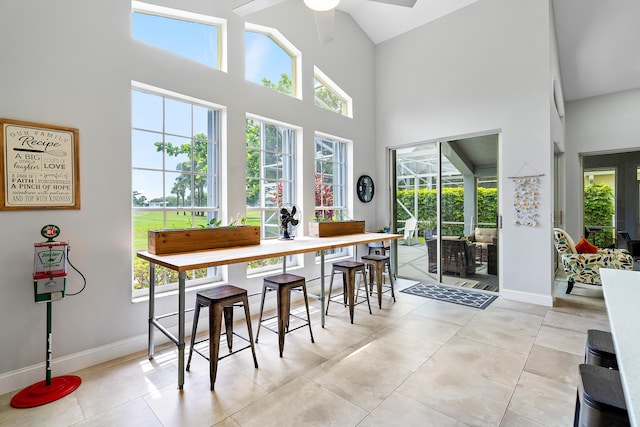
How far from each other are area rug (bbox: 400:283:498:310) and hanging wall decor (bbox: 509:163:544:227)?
3.77 feet

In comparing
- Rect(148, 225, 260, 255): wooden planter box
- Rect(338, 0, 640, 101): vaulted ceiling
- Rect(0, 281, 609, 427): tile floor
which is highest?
Rect(338, 0, 640, 101): vaulted ceiling

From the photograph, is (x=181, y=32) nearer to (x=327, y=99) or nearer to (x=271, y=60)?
(x=271, y=60)

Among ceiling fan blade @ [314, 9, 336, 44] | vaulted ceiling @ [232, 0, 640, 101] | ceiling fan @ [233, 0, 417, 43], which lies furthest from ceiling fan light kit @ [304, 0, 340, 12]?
vaulted ceiling @ [232, 0, 640, 101]

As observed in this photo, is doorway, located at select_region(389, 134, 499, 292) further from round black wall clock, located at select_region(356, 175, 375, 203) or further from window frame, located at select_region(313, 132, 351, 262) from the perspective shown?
window frame, located at select_region(313, 132, 351, 262)

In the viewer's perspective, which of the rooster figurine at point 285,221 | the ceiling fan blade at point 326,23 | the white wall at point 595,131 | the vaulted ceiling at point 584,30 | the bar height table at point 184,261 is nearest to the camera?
the bar height table at point 184,261

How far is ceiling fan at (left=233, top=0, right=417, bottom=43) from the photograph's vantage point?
8.71ft

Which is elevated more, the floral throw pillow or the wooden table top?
the wooden table top

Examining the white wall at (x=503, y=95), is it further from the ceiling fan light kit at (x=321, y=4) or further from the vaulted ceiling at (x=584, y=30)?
the ceiling fan light kit at (x=321, y=4)

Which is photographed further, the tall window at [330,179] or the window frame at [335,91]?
the tall window at [330,179]

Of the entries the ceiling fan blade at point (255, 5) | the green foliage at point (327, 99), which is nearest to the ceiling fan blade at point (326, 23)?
the ceiling fan blade at point (255, 5)

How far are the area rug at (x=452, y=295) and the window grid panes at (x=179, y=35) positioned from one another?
4.06 metres

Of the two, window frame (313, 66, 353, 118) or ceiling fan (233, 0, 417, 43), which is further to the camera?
window frame (313, 66, 353, 118)

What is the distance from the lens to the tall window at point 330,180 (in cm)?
484

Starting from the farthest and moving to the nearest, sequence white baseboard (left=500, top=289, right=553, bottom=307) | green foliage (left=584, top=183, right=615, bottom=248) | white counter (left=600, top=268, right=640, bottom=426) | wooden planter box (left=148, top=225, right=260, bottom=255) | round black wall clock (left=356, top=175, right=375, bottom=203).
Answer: green foliage (left=584, top=183, right=615, bottom=248)
round black wall clock (left=356, top=175, right=375, bottom=203)
white baseboard (left=500, top=289, right=553, bottom=307)
wooden planter box (left=148, top=225, right=260, bottom=255)
white counter (left=600, top=268, right=640, bottom=426)
